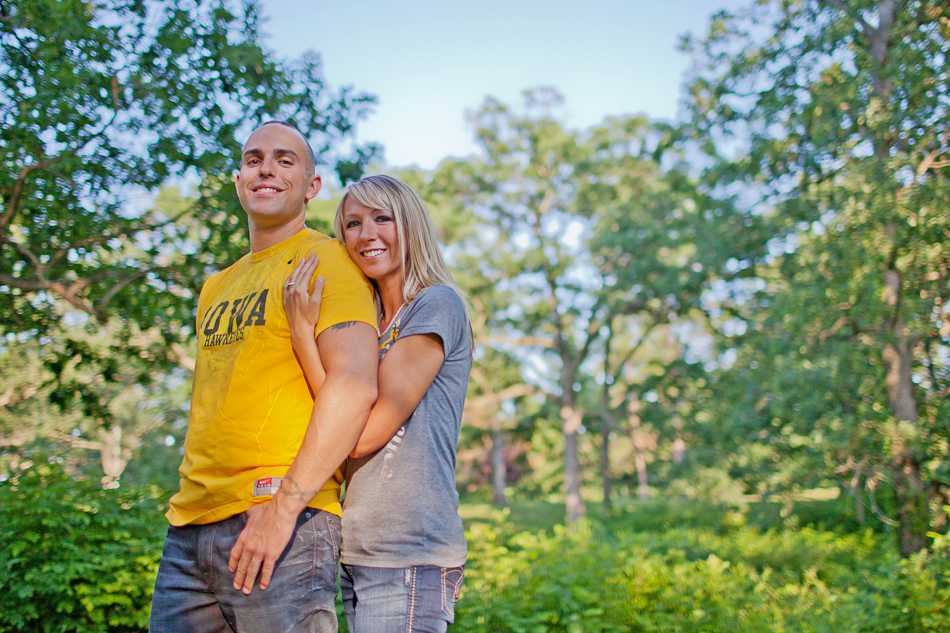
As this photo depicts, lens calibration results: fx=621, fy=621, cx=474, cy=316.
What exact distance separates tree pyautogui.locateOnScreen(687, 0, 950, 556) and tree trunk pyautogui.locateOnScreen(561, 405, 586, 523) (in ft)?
37.8

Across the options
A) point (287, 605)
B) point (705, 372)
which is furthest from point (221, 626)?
point (705, 372)

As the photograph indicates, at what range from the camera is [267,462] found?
1583mm

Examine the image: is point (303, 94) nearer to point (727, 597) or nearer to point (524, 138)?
point (727, 597)

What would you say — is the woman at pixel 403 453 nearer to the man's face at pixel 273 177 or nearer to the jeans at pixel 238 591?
the jeans at pixel 238 591

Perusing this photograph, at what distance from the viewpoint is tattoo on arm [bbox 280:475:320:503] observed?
4.93ft

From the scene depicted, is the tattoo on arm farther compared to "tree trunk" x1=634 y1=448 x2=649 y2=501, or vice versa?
"tree trunk" x1=634 y1=448 x2=649 y2=501

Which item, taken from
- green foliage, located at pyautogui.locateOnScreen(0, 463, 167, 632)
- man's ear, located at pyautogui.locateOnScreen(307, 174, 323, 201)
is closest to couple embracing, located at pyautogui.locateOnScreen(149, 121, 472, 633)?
man's ear, located at pyautogui.locateOnScreen(307, 174, 323, 201)

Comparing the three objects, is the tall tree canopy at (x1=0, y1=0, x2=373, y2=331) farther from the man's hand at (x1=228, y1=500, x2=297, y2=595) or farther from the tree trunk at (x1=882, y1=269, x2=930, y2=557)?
the tree trunk at (x1=882, y1=269, x2=930, y2=557)

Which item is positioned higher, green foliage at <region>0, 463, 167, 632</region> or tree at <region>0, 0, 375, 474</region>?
tree at <region>0, 0, 375, 474</region>

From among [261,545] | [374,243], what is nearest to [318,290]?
[374,243]

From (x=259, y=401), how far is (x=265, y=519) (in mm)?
303

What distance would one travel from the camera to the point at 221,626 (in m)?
1.65

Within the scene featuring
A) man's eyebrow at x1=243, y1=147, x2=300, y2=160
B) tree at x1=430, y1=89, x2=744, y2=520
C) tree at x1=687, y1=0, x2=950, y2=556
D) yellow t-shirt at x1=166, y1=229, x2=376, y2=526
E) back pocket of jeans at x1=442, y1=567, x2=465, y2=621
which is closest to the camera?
yellow t-shirt at x1=166, y1=229, x2=376, y2=526

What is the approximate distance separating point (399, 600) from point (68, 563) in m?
3.36
